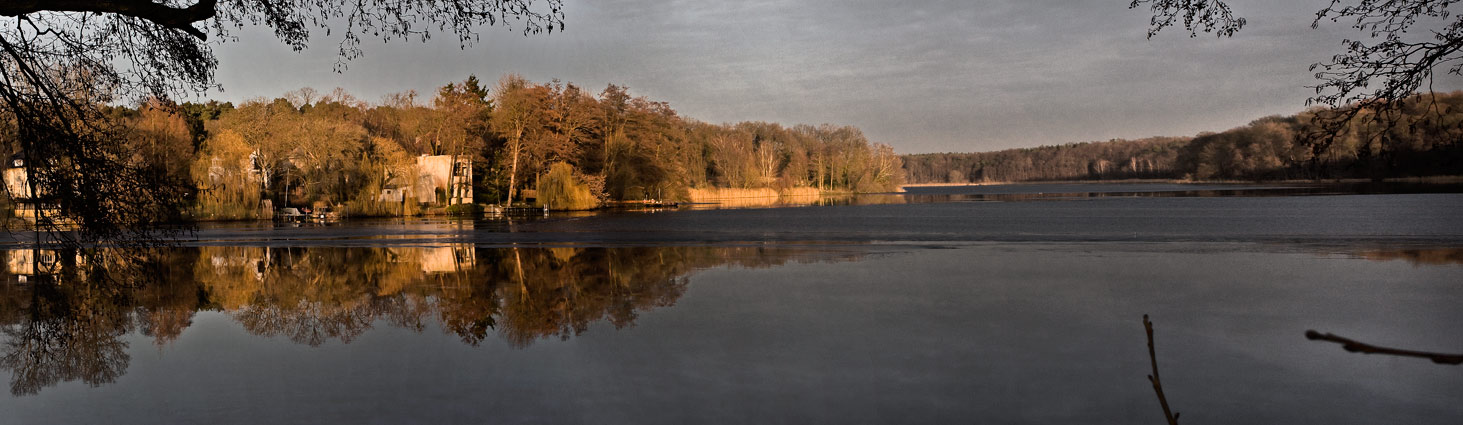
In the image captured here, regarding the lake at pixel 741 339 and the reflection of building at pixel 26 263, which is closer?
the lake at pixel 741 339

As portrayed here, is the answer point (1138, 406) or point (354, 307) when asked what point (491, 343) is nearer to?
point (354, 307)

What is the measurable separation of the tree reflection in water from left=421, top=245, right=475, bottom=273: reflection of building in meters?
0.04

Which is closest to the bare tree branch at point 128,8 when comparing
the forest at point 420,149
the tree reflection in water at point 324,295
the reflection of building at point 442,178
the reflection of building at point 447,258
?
the tree reflection in water at point 324,295

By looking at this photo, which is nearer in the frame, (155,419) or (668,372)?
(155,419)

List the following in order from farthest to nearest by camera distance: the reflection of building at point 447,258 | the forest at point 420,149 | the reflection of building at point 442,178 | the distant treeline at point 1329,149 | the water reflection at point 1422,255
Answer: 1. the reflection of building at point 442,178
2. the forest at point 420,149
3. the reflection of building at point 447,258
4. the water reflection at point 1422,255
5. the distant treeline at point 1329,149

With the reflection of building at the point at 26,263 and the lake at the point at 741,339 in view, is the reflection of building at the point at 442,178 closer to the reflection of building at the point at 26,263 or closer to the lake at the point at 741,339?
the reflection of building at the point at 26,263

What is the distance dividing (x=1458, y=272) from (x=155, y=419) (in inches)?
647

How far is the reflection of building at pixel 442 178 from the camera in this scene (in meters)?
52.5

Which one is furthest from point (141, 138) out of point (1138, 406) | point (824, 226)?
point (1138, 406)

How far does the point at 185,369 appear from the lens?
25.5 ft

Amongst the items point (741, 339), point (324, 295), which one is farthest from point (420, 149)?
point (741, 339)

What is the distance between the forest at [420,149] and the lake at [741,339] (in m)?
19.8

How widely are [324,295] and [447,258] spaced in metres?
5.90

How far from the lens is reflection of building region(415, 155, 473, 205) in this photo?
52469mm
